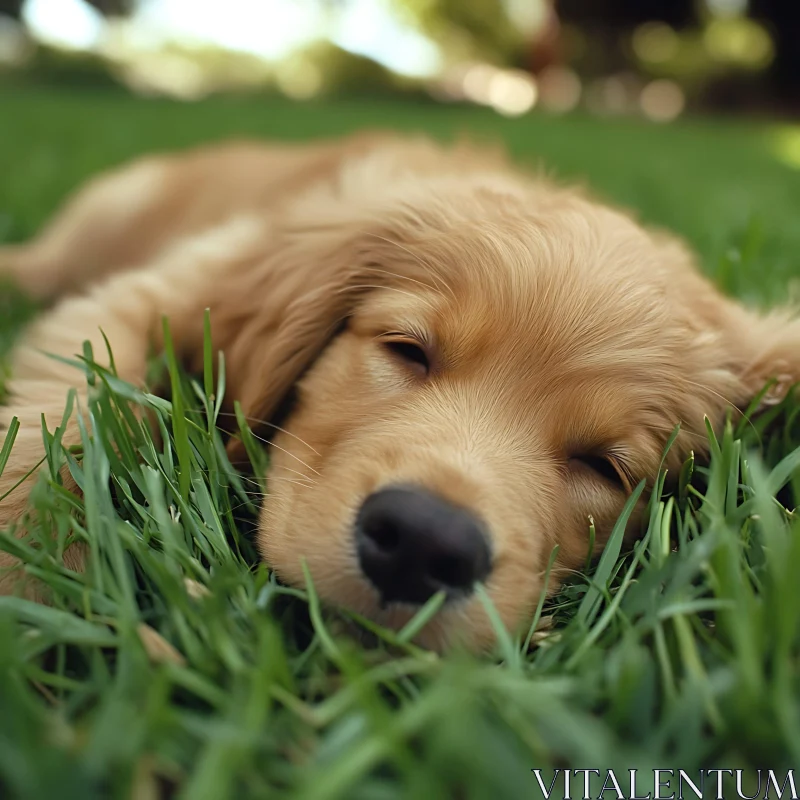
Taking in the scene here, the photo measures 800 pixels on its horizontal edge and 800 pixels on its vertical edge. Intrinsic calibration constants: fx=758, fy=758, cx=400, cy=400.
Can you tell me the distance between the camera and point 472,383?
1.64 metres

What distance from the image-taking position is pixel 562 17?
3397 cm

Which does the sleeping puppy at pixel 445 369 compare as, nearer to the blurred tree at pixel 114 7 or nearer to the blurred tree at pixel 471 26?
the blurred tree at pixel 471 26

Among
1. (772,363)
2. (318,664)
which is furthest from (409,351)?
(772,363)

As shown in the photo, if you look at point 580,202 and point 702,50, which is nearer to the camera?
point 580,202

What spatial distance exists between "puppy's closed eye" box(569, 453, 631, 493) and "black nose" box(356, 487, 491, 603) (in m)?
0.51

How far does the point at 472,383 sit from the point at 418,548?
54cm

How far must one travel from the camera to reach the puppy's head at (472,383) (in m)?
1.27

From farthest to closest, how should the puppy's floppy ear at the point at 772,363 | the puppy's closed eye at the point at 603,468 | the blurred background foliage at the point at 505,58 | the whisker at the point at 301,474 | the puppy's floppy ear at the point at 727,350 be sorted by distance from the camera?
the blurred background foliage at the point at 505,58
the puppy's floppy ear at the point at 772,363
the puppy's floppy ear at the point at 727,350
the puppy's closed eye at the point at 603,468
the whisker at the point at 301,474

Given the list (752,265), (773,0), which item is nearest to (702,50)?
→ (773,0)

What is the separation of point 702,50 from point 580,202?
1339 inches

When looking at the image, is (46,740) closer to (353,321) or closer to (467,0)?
(353,321)

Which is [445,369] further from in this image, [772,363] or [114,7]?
[114,7]

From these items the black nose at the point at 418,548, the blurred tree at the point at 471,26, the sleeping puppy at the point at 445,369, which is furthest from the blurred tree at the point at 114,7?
the black nose at the point at 418,548

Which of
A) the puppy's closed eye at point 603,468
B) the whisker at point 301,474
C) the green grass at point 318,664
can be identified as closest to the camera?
the green grass at point 318,664
